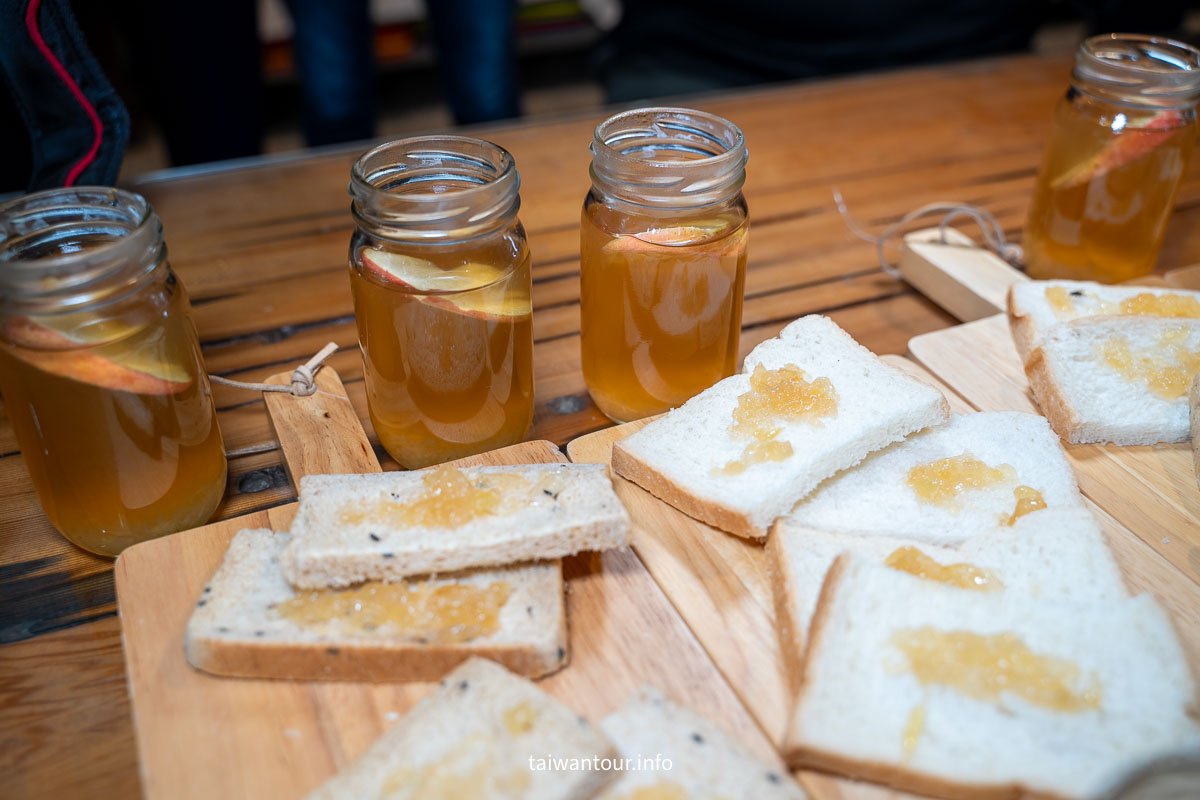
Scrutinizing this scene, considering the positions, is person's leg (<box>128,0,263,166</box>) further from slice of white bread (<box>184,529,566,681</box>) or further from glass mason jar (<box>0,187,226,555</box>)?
slice of white bread (<box>184,529,566,681</box>)

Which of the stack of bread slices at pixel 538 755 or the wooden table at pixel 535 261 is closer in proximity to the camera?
the stack of bread slices at pixel 538 755

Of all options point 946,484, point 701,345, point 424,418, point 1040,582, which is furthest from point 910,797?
point 424,418

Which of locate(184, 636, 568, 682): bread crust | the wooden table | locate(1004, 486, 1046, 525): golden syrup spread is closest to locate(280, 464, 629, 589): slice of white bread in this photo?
locate(184, 636, 568, 682): bread crust

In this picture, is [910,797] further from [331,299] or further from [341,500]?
[331,299]

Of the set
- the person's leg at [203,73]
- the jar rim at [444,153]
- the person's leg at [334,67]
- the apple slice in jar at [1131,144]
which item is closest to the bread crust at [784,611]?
the jar rim at [444,153]

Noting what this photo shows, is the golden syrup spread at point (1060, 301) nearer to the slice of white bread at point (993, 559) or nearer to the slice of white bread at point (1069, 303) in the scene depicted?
the slice of white bread at point (1069, 303)

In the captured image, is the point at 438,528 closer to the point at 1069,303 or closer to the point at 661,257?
the point at 661,257
